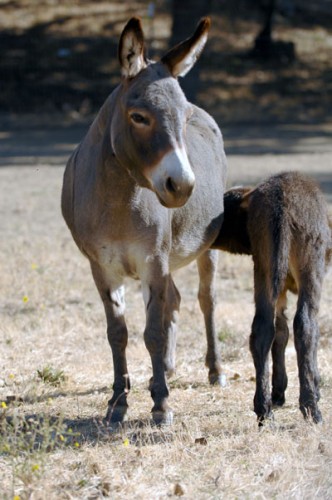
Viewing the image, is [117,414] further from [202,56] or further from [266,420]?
[202,56]

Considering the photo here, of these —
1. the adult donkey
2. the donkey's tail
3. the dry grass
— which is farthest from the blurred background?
the donkey's tail

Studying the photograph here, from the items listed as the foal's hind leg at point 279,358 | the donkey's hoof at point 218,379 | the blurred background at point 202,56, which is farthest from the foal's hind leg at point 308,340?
the blurred background at point 202,56

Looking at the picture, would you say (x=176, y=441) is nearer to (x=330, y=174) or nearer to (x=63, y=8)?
(x=330, y=174)

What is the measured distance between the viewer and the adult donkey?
5457mm

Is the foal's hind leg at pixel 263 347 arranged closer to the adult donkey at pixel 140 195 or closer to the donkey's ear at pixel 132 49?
the adult donkey at pixel 140 195

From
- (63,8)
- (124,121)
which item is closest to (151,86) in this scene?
(124,121)

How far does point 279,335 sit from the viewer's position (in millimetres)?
6707

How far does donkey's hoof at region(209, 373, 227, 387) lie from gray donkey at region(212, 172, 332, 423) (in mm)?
1533

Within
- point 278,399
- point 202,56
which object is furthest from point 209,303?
point 202,56

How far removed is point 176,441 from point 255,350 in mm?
828

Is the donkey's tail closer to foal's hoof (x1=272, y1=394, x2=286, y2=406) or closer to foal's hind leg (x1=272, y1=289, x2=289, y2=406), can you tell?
foal's hind leg (x1=272, y1=289, x2=289, y2=406)

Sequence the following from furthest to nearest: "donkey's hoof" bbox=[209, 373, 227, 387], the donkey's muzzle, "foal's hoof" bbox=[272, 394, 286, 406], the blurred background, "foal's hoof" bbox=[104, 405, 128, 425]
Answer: the blurred background → "donkey's hoof" bbox=[209, 373, 227, 387] → "foal's hoof" bbox=[272, 394, 286, 406] → "foal's hoof" bbox=[104, 405, 128, 425] → the donkey's muzzle

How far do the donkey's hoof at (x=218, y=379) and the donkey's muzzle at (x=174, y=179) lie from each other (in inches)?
97.6

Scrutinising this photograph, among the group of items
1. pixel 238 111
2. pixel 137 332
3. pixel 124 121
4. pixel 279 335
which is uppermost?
pixel 124 121
